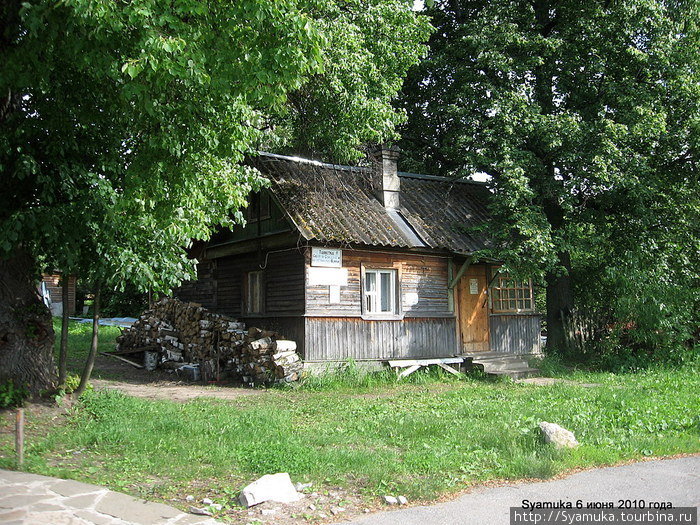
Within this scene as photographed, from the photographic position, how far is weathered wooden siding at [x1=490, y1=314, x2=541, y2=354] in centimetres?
1800

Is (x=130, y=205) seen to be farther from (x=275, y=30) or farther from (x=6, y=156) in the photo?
(x=275, y=30)

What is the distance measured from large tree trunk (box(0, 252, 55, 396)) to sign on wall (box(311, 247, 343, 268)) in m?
6.44

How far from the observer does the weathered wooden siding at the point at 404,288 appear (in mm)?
14672

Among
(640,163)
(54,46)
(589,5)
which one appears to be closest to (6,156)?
(54,46)

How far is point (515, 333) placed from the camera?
1845 cm

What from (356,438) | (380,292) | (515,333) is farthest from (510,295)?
(356,438)

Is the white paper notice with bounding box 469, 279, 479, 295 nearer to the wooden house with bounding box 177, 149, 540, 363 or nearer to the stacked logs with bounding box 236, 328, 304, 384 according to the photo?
the wooden house with bounding box 177, 149, 540, 363

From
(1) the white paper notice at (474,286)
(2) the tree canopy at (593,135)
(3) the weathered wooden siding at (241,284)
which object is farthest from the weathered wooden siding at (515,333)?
(3) the weathered wooden siding at (241,284)

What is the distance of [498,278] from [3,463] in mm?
14191

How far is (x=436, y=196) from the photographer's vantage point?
19.2 m

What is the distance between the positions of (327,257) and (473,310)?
523cm

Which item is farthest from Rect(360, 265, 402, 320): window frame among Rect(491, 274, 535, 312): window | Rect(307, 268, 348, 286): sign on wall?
Rect(491, 274, 535, 312): window

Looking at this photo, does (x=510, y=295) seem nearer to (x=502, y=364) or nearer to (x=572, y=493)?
(x=502, y=364)

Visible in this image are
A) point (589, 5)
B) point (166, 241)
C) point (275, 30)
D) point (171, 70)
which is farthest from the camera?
point (589, 5)
